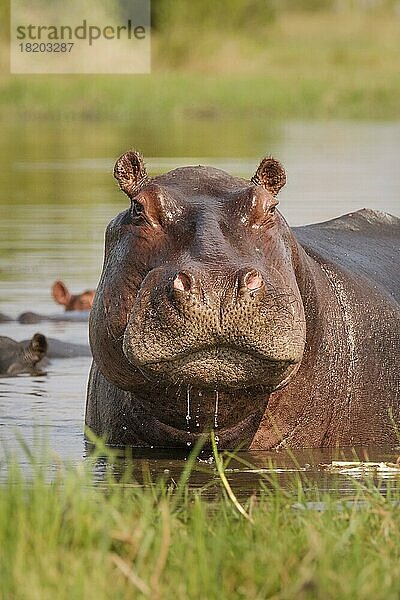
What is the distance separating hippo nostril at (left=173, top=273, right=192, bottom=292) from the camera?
17.1 ft

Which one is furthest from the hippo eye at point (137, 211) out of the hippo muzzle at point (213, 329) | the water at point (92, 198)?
the water at point (92, 198)

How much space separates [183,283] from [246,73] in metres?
40.2

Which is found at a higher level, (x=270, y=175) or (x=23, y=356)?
(x=270, y=175)

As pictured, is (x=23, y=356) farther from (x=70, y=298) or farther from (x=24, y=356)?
(x=70, y=298)

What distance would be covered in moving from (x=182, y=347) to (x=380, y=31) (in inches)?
2090

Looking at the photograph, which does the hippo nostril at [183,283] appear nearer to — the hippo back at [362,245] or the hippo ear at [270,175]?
the hippo ear at [270,175]

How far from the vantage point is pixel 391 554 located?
419 centimetres

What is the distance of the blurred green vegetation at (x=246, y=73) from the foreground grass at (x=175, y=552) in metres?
32.0

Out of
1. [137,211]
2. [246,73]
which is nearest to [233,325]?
[137,211]

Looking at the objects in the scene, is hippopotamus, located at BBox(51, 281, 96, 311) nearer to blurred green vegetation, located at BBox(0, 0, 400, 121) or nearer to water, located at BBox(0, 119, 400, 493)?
water, located at BBox(0, 119, 400, 493)

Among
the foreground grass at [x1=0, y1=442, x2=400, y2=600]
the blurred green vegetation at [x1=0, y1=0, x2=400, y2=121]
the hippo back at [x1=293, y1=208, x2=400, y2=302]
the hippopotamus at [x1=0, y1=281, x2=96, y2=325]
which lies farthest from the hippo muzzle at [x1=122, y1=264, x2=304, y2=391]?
the blurred green vegetation at [x1=0, y1=0, x2=400, y2=121]

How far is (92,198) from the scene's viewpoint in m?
18.8

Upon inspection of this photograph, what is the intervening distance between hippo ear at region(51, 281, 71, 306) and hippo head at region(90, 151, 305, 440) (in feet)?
16.7

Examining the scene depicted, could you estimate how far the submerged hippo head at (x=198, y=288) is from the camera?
5223 mm
